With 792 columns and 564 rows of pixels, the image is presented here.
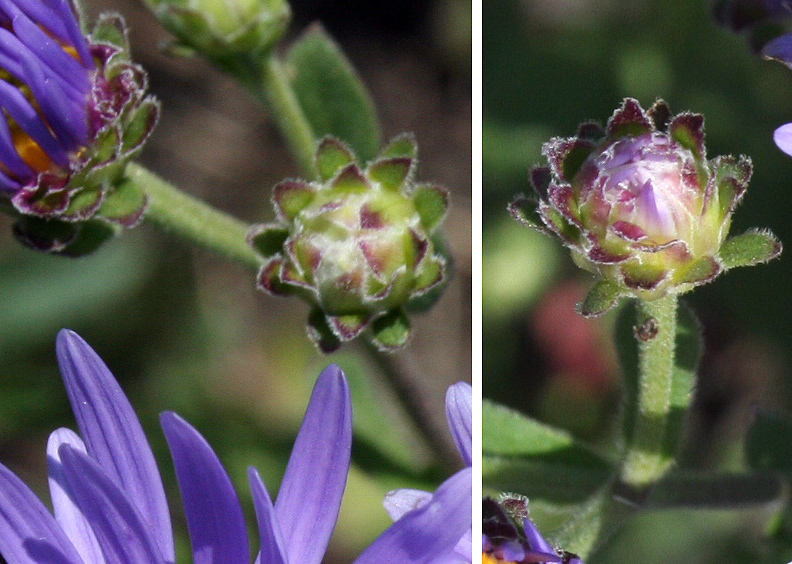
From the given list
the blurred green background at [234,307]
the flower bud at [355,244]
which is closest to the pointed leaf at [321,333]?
the flower bud at [355,244]

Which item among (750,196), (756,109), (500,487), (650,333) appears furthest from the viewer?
(756,109)

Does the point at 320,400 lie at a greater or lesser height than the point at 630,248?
lesser

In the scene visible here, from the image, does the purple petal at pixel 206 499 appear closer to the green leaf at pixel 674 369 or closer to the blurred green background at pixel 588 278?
the green leaf at pixel 674 369

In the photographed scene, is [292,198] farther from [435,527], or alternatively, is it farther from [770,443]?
[770,443]

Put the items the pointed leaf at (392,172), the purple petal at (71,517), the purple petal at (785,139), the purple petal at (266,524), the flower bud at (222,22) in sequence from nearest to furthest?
the purple petal at (266,524), the purple petal at (785,139), the purple petal at (71,517), the pointed leaf at (392,172), the flower bud at (222,22)

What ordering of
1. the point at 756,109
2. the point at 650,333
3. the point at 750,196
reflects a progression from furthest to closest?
the point at 756,109
the point at 750,196
the point at 650,333

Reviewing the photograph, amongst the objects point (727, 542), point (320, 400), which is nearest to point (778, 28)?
point (320, 400)

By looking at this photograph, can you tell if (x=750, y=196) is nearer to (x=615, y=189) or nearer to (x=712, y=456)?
(x=712, y=456)
